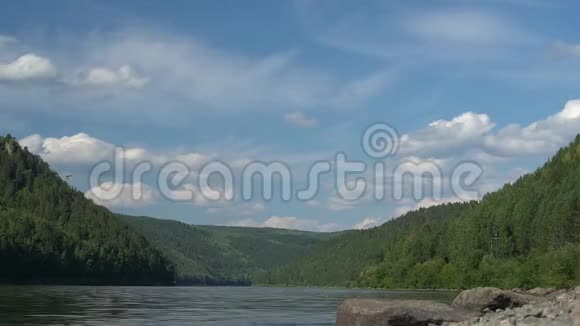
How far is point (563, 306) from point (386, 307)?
9452 millimetres

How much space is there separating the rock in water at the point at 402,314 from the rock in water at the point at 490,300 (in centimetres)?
769

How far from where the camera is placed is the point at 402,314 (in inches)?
1533

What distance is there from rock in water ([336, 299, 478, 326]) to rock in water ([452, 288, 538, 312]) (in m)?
7.69

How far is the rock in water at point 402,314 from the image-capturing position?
39.0 m

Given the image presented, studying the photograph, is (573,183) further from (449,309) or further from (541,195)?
(449,309)

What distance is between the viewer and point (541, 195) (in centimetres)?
18662

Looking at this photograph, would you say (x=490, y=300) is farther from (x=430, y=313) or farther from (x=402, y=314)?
(x=402, y=314)

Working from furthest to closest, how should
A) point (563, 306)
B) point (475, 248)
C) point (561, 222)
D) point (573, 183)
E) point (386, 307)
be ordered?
point (475, 248)
point (573, 183)
point (561, 222)
point (386, 307)
point (563, 306)

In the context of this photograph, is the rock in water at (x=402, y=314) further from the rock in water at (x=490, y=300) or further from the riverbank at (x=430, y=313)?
the rock in water at (x=490, y=300)

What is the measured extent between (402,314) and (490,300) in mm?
11985

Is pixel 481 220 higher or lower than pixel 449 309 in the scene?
higher

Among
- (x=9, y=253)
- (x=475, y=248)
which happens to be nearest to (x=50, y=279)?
(x=9, y=253)

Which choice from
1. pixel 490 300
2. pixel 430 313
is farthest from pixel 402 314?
pixel 490 300

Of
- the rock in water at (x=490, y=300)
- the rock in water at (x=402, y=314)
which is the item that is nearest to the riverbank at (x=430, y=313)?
the rock in water at (x=402, y=314)
